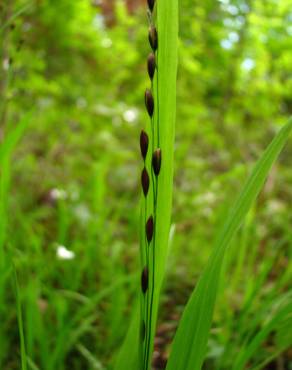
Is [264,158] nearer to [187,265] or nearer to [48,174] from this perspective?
[187,265]

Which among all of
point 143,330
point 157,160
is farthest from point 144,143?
point 143,330

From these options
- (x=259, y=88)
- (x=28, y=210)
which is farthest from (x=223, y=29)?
(x=28, y=210)

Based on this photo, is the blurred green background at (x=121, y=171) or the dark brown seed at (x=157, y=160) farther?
the blurred green background at (x=121, y=171)

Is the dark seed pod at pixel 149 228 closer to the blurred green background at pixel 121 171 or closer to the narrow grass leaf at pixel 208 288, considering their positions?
the narrow grass leaf at pixel 208 288

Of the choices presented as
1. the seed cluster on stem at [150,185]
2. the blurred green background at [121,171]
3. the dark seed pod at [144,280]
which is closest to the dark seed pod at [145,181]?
the seed cluster on stem at [150,185]

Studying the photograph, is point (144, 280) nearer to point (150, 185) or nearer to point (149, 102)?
point (150, 185)
